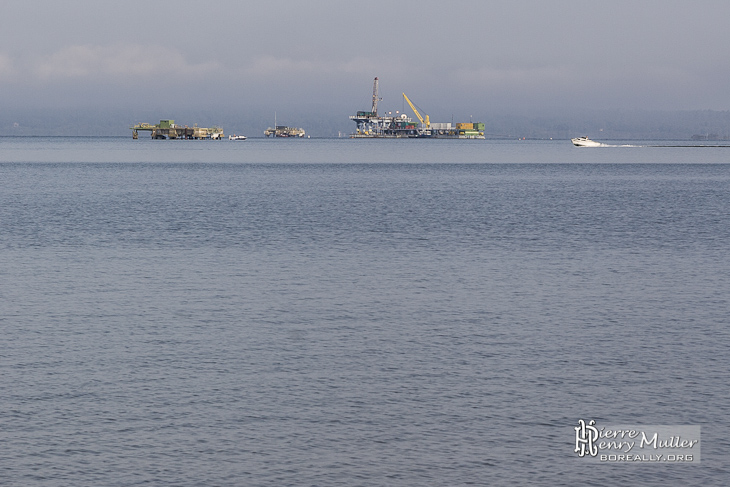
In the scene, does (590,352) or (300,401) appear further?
(590,352)

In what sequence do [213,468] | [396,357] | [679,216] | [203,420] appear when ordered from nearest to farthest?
[213,468], [203,420], [396,357], [679,216]

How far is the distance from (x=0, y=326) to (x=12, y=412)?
11418 mm

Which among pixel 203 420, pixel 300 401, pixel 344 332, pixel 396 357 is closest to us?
pixel 203 420

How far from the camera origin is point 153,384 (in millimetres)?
27812

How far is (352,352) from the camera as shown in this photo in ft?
105

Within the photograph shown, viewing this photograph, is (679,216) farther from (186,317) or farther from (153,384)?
(153,384)

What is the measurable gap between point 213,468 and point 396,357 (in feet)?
35.8

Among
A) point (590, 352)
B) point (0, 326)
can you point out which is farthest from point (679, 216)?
point (0, 326)

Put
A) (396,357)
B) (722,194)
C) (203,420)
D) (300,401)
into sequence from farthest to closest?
(722,194) < (396,357) < (300,401) < (203,420)

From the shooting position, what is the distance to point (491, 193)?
121188mm

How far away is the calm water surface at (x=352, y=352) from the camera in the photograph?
22125 millimetres

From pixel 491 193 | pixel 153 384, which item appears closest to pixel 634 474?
pixel 153 384

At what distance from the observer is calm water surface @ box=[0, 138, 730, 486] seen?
22125mm

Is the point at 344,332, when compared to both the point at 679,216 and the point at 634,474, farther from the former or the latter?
the point at 679,216
